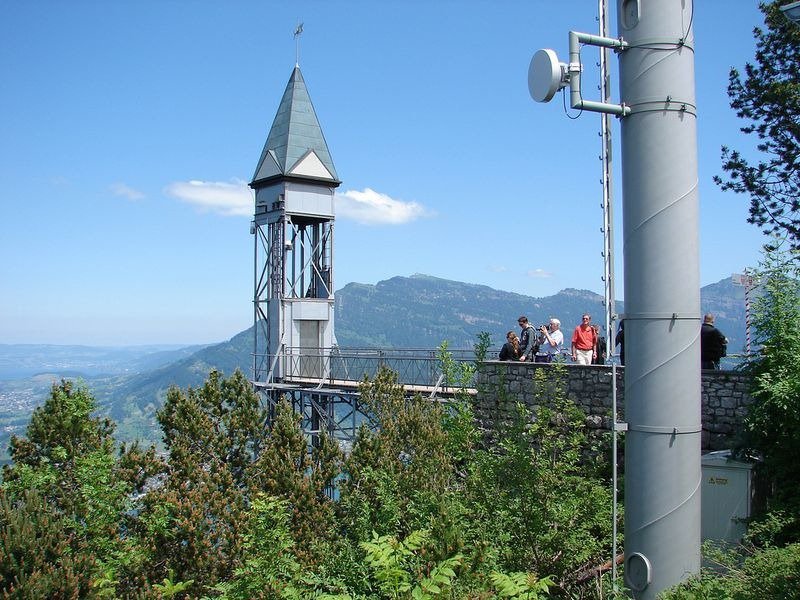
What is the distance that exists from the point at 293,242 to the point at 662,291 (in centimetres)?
1990

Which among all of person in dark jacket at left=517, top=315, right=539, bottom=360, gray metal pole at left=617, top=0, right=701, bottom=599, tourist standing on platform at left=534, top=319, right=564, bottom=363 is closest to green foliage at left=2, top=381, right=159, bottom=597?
gray metal pole at left=617, top=0, right=701, bottom=599

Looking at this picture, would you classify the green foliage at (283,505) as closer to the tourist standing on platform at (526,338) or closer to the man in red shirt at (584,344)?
the man in red shirt at (584,344)

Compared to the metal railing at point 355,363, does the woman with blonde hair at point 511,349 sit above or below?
above

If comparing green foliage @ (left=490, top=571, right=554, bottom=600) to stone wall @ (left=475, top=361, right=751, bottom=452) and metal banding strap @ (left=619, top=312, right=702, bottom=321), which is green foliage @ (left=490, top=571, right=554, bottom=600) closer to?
metal banding strap @ (left=619, top=312, right=702, bottom=321)

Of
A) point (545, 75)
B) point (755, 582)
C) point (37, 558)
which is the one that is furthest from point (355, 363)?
point (545, 75)

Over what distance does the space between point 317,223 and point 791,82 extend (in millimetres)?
14984

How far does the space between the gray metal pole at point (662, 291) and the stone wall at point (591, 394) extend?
3.92 meters

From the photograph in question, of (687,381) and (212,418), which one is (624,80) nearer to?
(687,381)

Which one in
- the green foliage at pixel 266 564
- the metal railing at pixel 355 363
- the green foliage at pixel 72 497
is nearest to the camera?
the green foliage at pixel 266 564

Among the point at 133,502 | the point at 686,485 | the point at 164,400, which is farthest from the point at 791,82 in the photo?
the point at 133,502

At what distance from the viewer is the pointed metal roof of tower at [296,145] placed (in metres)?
22.9

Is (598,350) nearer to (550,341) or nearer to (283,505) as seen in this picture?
(550,341)

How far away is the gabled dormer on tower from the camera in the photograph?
22.6 meters

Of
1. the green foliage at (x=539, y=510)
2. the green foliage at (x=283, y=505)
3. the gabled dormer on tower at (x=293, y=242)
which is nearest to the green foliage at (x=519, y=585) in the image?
the green foliage at (x=283, y=505)
